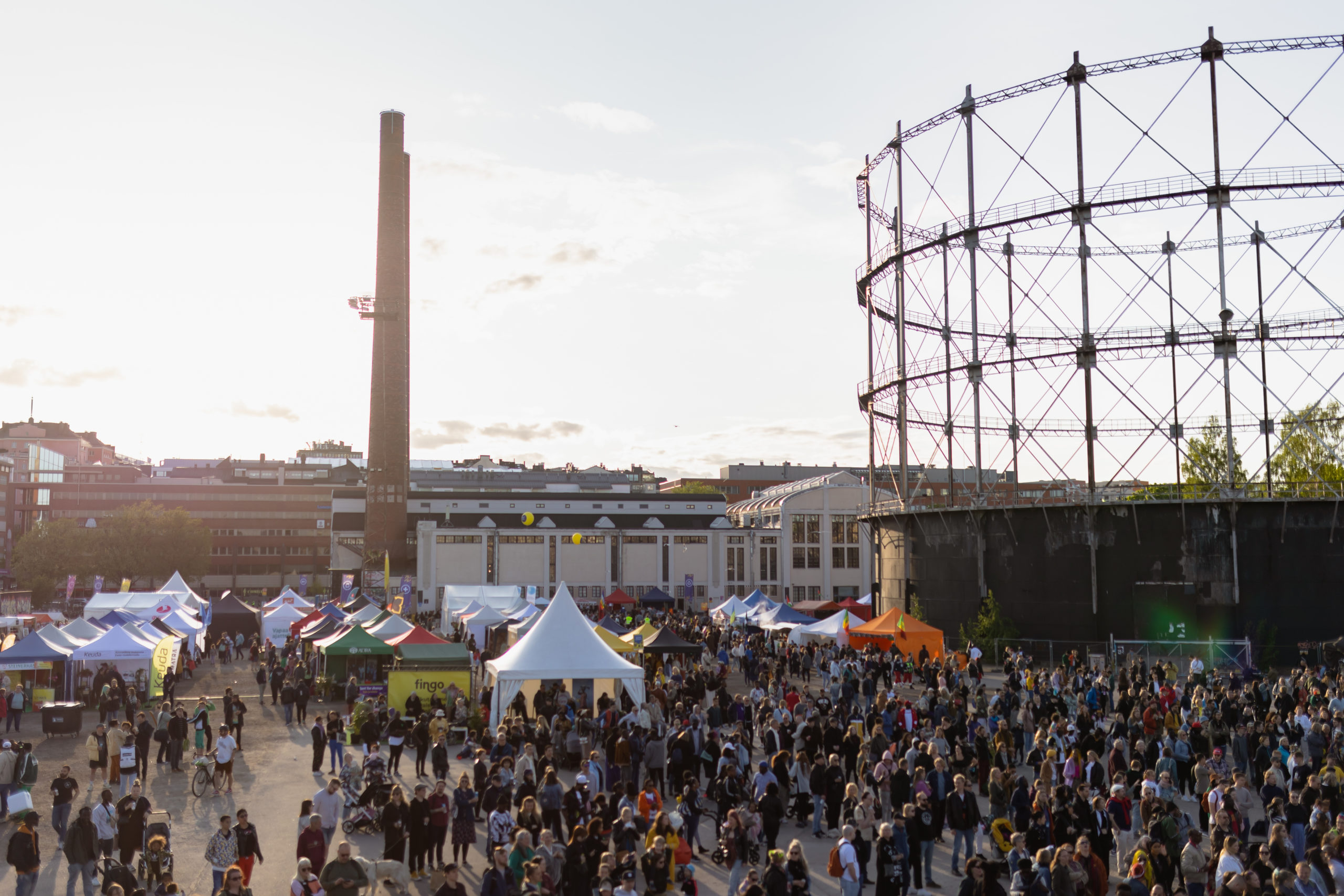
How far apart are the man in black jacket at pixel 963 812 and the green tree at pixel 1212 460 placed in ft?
88.3

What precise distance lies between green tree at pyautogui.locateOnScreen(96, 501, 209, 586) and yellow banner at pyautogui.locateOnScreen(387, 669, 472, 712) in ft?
235

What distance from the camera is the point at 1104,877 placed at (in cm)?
1135

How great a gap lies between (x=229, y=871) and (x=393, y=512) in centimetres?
7497

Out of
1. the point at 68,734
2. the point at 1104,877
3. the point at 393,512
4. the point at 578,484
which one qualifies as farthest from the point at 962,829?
the point at 578,484

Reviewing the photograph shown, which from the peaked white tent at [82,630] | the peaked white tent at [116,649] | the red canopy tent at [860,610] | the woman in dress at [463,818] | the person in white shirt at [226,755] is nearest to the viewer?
the woman in dress at [463,818]

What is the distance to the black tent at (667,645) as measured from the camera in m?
29.3

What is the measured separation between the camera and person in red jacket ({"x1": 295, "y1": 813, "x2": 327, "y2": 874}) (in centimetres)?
1223

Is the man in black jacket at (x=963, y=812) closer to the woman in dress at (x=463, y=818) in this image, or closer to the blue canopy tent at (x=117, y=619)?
the woman in dress at (x=463, y=818)

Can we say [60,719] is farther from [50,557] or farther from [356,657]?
[50,557]

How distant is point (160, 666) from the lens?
3108 cm

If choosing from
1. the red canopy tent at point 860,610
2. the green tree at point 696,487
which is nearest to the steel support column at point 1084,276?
the red canopy tent at point 860,610

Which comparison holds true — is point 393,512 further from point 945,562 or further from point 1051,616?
point 1051,616

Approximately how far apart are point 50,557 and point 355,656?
213ft

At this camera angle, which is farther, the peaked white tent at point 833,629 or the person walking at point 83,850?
the peaked white tent at point 833,629
